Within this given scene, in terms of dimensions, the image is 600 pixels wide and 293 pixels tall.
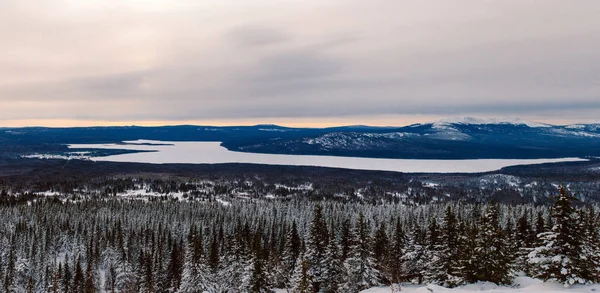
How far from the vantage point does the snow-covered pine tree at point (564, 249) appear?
28.2 metres

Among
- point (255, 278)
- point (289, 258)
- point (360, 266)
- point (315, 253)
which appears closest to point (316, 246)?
point (315, 253)

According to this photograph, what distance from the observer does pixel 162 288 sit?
264ft

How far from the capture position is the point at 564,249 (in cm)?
2952

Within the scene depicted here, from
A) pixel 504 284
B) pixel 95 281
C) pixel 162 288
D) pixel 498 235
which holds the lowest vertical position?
pixel 95 281

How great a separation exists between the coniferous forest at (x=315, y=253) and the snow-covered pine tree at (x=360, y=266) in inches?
4.5

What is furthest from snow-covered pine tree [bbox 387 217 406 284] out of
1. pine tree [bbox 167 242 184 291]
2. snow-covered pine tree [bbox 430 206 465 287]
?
pine tree [bbox 167 242 184 291]

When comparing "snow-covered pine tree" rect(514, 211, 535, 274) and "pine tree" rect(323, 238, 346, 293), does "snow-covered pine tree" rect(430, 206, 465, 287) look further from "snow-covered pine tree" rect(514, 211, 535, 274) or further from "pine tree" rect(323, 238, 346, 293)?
"snow-covered pine tree" rect(514, 211, 535, 274)

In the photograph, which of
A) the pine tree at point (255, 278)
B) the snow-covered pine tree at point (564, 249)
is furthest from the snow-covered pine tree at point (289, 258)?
the snow-covered pine tree at point (564, 249)

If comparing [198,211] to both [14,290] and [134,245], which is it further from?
[14,290]

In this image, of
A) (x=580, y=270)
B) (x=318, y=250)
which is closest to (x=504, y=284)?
(x=580, y=270)

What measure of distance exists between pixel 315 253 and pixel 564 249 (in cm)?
2961

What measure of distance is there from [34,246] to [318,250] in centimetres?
10345

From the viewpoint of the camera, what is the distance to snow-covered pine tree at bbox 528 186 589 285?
28.2 meters

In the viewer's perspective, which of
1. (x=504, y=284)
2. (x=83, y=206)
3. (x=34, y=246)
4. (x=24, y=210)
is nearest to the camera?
(x=504, y=284)
